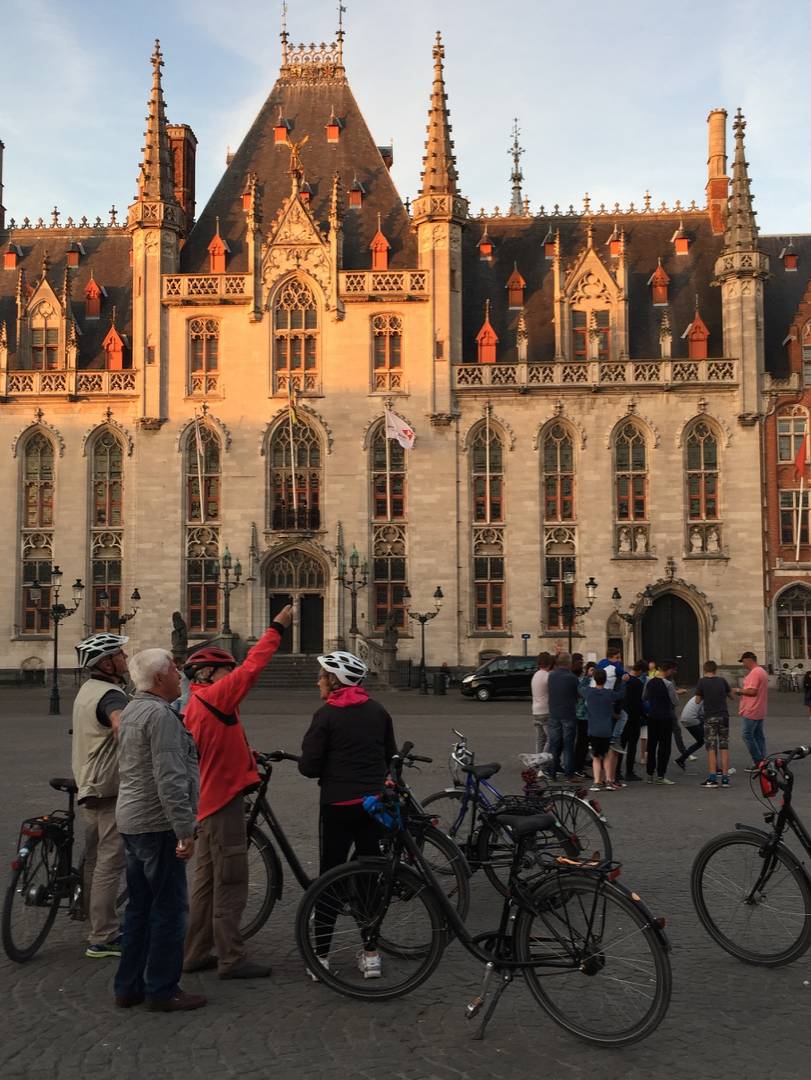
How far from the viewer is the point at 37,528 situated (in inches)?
1746

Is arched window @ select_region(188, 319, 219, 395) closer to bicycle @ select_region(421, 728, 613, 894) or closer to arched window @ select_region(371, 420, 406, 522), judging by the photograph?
arched window @ select_region(371, 420, 406, 522)

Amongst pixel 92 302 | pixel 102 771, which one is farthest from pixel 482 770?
pixel 92 302

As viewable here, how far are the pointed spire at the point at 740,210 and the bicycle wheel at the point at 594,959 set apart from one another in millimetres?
41262

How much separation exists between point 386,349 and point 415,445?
13.5 feet

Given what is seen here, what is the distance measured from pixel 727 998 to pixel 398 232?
138 feet

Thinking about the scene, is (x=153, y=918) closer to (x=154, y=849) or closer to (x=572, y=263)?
(x=154, y=849)

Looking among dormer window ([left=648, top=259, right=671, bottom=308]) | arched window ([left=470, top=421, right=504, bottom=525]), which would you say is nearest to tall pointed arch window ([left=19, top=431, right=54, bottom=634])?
arched window ([left=470, top=421, right=504, bottom=525])

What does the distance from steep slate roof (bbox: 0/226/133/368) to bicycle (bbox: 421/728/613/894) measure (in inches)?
1549

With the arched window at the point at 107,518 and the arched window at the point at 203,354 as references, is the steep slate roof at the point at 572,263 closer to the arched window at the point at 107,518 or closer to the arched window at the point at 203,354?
the arched window at the point at 203,354

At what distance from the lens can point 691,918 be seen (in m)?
8.46

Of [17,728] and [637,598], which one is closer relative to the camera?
[17,728]

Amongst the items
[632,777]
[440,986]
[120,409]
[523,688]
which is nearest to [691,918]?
[440,986]

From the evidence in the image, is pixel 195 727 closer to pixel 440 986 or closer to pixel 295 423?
pixel 440 986

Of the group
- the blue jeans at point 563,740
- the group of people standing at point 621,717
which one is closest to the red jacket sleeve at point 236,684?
the group of people standing at point 621,717
